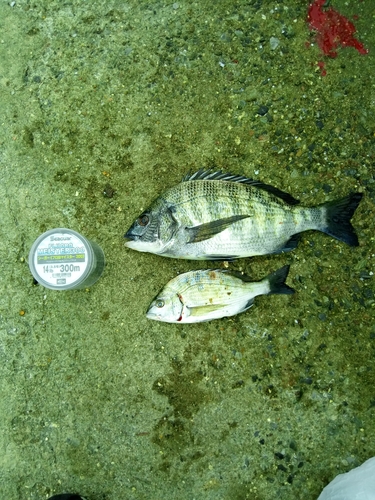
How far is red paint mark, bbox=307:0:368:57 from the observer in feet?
11.4

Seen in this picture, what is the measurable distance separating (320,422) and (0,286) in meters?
2.74

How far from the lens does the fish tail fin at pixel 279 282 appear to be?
3.23 metres

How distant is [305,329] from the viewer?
11.0ft

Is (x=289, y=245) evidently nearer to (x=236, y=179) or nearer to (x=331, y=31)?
(x=236, y=179)

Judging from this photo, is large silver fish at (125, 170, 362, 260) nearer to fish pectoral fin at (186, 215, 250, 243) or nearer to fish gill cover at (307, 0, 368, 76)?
fish pectoral fin at (186, 215, 250, 243)

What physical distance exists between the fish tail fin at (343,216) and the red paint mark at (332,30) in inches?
48.7

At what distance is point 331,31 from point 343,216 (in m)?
1.54

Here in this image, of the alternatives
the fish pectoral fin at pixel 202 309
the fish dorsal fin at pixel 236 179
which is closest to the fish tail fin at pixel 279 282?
the fish pectoral fin at pixel 202 309

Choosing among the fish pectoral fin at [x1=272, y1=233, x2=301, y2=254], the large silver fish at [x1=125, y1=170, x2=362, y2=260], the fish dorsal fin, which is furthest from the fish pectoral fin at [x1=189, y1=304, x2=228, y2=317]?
the fish dorsal fin

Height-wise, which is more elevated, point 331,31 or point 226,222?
point 331,31

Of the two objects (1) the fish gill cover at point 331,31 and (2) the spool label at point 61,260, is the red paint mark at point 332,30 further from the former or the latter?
(2) the spool label at point 61,260

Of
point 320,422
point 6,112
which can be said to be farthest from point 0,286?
point 320,422

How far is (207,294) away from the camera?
10.6 ft

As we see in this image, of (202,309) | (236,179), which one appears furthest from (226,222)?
(202,309)
